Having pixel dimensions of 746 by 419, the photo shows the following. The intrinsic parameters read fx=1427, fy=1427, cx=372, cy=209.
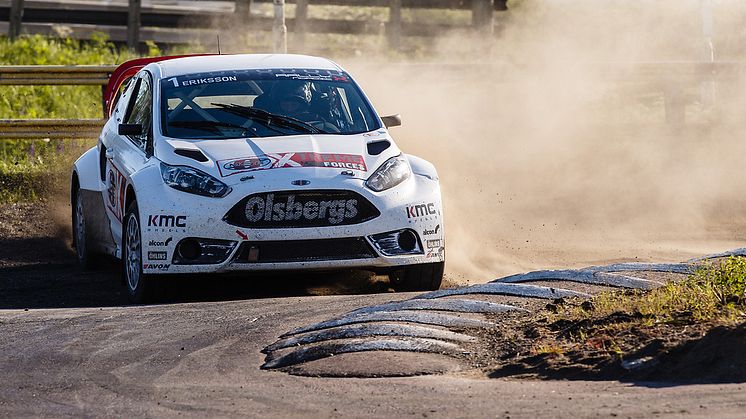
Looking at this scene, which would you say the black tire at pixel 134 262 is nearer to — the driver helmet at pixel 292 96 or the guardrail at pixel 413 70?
the driver helmet at pixel 292 96

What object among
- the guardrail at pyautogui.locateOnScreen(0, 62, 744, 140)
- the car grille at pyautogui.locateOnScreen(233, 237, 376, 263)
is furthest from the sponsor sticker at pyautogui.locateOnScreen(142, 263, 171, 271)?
the guardrail at pyautogui.locateOnScreen(0, 62, 744, 140)

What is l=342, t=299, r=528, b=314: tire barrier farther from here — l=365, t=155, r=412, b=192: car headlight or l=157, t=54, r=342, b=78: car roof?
l=157, t=54, r=342, b=78: car roof

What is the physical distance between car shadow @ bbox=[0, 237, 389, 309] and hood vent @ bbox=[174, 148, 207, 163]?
2.54ft

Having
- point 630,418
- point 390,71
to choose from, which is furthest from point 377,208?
point 390,71

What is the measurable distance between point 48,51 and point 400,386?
17.4 meters

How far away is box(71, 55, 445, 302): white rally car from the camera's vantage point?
9.08 meters

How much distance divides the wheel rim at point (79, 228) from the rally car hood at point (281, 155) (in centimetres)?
213

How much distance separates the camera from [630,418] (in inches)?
212

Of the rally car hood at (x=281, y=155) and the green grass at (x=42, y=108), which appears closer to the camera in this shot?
the rally car hood at (x=281, y=155)

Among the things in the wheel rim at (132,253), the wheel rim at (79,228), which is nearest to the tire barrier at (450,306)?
the wheel rim at (132,253)

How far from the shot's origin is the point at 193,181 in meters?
9.19

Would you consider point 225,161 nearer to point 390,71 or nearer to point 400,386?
point 400,386

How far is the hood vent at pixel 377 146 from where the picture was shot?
9.70m

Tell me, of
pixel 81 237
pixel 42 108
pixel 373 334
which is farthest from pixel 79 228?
pixel 42 108
